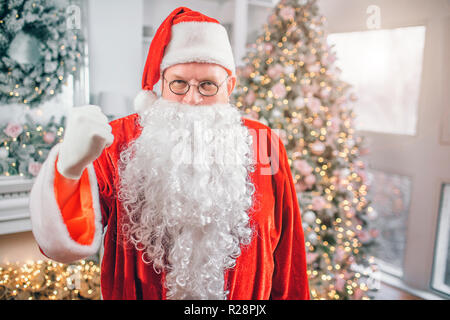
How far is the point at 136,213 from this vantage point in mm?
817

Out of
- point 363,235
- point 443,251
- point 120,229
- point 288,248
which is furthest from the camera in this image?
point 363,235

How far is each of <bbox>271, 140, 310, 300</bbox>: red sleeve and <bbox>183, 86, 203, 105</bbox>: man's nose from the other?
34 centimetres

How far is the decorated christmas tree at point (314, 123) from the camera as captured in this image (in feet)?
5.35

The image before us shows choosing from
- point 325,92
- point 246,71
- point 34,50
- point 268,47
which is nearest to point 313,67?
point 325,92

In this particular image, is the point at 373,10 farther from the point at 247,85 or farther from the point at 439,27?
the point at 247,85

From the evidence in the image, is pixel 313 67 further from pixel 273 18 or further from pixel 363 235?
pixel 363 235

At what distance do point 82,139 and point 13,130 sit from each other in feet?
2.12

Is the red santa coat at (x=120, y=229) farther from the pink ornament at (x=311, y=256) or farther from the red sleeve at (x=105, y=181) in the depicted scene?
the pink ornament at (x=311, y=256)

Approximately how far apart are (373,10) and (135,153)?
136 centimetres

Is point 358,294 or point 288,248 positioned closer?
point 288,248

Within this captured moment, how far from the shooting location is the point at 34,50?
1050mm

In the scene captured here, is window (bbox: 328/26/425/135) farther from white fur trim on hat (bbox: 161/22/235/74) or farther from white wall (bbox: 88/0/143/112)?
white wall (bbox: 88/0/143/112)
